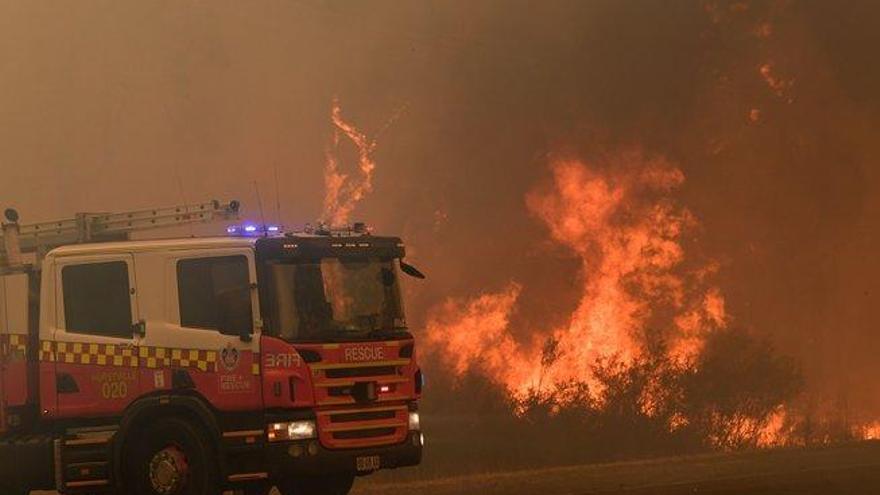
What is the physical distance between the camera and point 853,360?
158 ft

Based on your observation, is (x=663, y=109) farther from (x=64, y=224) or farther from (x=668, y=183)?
(x=64, y=224)

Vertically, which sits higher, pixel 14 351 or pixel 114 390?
pixel 14 351

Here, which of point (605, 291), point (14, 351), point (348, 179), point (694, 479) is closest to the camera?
point (14, 351)

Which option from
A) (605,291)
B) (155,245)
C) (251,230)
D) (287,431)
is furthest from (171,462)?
(605,291)

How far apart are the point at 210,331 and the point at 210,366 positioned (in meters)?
0.35

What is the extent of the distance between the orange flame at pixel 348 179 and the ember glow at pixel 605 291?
7885 mm

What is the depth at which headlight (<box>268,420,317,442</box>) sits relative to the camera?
13789 mm

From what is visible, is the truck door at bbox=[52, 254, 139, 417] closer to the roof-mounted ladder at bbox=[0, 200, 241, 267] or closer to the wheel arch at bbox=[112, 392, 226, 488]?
the wheel arch at bbox=[112, 392, 226, 488]

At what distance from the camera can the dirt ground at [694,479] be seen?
16.9 meters

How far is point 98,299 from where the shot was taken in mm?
14531

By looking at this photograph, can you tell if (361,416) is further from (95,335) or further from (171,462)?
(95,335)

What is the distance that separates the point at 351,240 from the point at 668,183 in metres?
28.9

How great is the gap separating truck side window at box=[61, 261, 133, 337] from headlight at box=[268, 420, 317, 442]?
6.17ft

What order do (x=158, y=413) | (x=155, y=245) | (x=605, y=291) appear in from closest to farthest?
(x=158, y=413)
(x=155, y=245)
(x=605, y=291)
